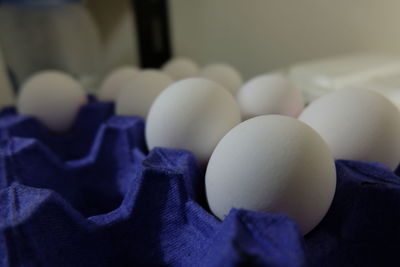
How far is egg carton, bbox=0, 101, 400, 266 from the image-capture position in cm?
33

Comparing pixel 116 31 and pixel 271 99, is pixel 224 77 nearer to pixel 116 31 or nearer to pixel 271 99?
pixel 271 99

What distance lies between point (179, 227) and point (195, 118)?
0.58 ft

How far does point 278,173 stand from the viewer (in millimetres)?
379

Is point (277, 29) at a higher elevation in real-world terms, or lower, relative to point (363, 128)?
higher

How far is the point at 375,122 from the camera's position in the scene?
49 cm

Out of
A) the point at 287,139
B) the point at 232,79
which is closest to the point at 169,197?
the point at 287,139

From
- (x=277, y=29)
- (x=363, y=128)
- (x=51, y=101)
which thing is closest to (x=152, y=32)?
(x=277, y=29)

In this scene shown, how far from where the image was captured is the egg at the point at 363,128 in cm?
49

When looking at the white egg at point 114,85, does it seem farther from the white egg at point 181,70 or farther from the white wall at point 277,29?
the white wall at point 277,29

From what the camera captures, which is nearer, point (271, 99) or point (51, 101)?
point (271, 99)

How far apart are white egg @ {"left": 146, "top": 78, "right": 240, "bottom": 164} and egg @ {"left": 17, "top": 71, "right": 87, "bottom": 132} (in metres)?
0.36

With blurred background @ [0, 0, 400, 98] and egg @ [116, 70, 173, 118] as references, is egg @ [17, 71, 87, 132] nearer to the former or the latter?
egg @ [116, 70, 173, 118]

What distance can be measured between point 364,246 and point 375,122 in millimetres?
185

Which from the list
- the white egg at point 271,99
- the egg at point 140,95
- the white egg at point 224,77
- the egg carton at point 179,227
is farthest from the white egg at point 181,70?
the egg carton at point 179,227
